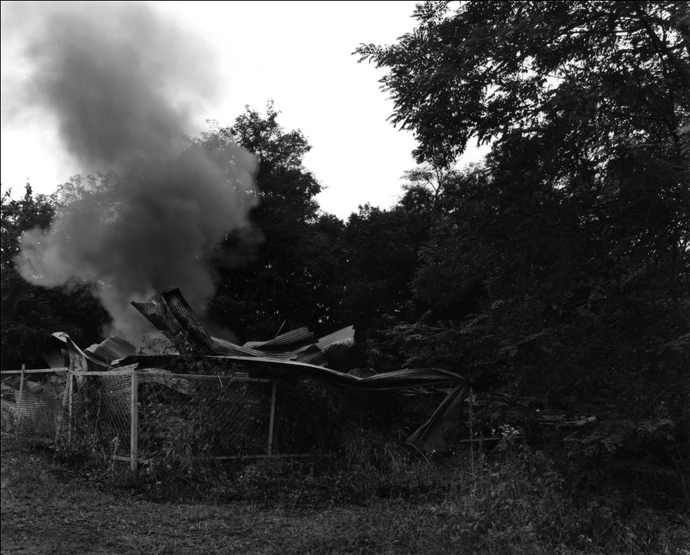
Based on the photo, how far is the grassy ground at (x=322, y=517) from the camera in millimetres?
5047

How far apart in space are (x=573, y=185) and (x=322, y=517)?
495 centimetres

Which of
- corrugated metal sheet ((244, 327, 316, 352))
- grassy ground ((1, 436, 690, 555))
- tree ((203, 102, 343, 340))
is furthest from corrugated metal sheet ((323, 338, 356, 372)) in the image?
tree ((203, 102, 343, 340))

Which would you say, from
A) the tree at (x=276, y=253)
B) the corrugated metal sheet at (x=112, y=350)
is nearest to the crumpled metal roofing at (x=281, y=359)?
the corrugated metal sheet at (x=112, y=350)

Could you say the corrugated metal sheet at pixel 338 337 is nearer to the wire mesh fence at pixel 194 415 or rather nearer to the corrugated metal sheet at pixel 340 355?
the corrugated metal sheet at pixel 340 355

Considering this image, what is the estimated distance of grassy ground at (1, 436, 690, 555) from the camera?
5.05 metres

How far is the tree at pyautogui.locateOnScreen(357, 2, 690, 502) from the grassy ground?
3.43 ft

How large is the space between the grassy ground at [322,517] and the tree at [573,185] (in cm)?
105

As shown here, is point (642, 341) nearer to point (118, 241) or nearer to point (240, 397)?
point (240, 397)

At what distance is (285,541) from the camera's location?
17.3 ft

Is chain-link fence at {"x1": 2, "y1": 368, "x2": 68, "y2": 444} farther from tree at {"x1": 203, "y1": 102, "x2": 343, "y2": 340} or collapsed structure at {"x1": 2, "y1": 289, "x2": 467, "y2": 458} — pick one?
tree at {"x1": 203, "y1": 102, "x2": 343, "y2": 340}

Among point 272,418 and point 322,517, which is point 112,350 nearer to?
point 272,418

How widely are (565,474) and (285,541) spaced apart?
3117 millimetres

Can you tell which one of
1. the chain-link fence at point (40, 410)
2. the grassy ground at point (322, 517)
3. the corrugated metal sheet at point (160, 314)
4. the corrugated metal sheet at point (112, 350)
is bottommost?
the grassy ground at point (322, 517)

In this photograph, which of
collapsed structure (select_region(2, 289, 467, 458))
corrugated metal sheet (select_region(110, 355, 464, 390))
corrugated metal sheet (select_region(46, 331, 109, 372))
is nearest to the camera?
collapsed structure (select_region(2, 289, 467, 458))
